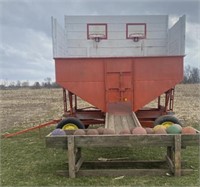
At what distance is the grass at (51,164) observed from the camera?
441 centimetres

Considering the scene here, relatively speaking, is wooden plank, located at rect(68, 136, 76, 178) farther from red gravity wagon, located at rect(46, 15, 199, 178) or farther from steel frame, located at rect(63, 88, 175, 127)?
steel frame, located at rect(63, 88, 175, 127)

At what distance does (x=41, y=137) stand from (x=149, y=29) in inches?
195

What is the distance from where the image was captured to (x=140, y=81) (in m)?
6.98

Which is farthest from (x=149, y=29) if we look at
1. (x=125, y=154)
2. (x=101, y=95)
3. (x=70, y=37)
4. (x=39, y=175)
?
(x=39, y=175)

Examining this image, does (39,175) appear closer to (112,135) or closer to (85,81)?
(112,135)

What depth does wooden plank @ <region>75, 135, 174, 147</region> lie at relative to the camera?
4457 mm

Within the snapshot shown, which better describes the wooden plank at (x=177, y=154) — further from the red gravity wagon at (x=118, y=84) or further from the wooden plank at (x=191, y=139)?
the wooden plank at (x=191, y=139)

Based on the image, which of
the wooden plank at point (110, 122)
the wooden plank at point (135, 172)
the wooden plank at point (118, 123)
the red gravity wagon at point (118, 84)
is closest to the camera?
the red gravity wagon at point (118, 84)

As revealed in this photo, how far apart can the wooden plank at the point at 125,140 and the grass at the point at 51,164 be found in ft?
1.94

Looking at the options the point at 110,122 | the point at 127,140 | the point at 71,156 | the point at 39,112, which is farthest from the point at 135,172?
the point at 39,112

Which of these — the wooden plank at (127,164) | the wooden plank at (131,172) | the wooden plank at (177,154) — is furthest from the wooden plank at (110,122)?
the wooden plank at (177,154)

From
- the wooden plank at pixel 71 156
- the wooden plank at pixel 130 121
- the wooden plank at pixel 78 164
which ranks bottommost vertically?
the wooden plank at pixel 78 164

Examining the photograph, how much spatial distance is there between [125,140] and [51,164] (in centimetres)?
179

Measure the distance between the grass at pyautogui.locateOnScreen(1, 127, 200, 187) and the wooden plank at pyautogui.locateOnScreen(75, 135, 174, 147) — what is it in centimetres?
59
